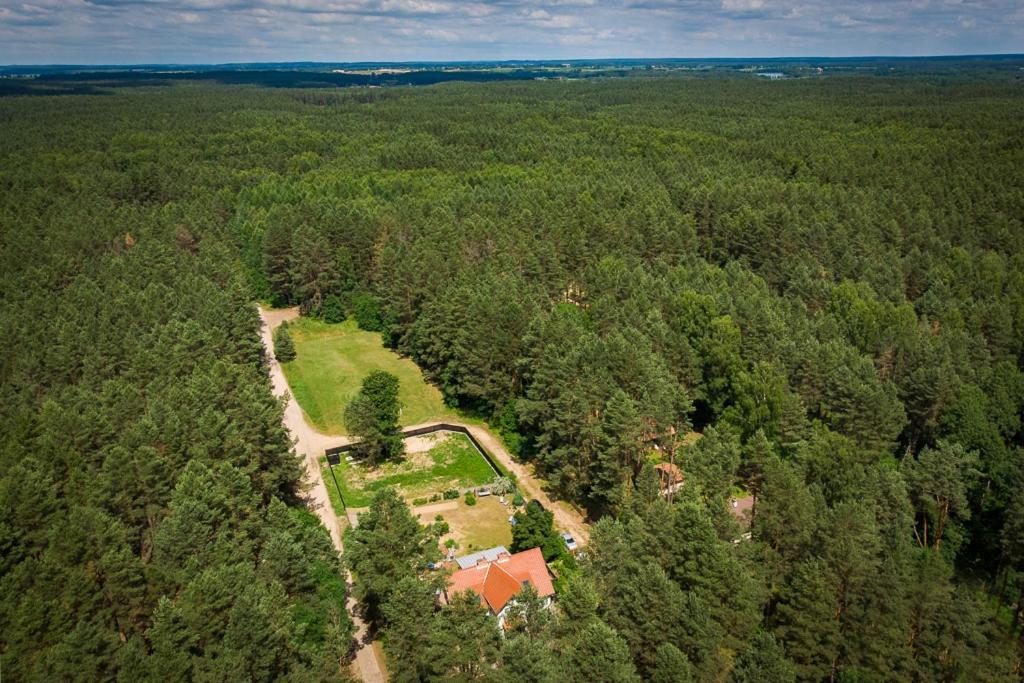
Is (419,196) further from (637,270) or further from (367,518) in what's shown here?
(367,518)

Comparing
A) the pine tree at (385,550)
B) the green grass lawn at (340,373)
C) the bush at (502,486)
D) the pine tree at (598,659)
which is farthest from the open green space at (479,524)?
the pine tree at (598,659)

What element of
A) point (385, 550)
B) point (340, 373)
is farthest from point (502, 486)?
point (340, 373)

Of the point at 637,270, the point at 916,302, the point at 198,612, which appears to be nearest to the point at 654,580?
the point at 198,612

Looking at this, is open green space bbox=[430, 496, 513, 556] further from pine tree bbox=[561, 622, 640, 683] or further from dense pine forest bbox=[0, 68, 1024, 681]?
pine tree bbox=[561, 622, 640, 683]

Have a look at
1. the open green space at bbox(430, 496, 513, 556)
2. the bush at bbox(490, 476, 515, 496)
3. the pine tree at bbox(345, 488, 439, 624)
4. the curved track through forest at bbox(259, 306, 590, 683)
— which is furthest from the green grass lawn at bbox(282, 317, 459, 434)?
the pine tree at bbox(345, 488, 439, 624)

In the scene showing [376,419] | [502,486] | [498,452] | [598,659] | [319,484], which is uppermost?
[598,659]

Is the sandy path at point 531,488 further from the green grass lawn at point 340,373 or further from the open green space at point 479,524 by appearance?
the green grass lawn at point 340,373

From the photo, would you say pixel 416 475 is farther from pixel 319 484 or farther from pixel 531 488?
pixel 531 488
